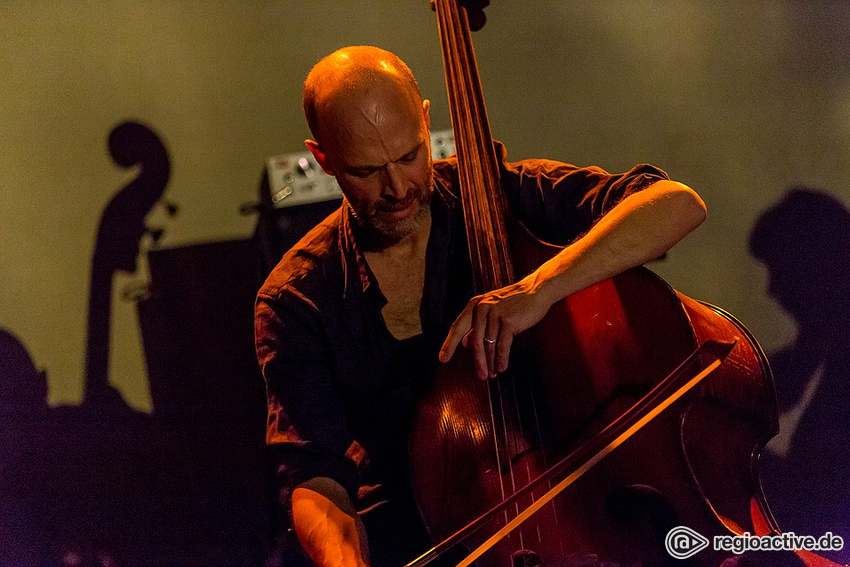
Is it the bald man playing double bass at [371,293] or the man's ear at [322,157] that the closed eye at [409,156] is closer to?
the bald man playing double bass at [371,293]

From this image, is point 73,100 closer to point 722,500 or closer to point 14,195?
point 14,195

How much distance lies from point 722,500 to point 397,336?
623 mm

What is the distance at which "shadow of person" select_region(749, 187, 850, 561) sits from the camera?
198 centimetres

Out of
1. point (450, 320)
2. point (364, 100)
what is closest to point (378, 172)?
point (364, 100)

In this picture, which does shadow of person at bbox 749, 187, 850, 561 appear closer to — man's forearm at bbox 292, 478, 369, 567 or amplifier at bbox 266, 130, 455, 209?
amplifier at bbox 266, 130, 455, 209

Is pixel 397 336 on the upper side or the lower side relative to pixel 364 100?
lower

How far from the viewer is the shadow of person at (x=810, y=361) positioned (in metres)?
1.98

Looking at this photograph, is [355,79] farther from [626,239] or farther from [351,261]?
[626,239]

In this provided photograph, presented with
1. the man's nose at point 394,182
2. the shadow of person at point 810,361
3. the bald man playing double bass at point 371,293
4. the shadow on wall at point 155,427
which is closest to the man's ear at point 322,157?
the bald man playing double bass at point 371,293

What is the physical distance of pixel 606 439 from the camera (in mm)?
913

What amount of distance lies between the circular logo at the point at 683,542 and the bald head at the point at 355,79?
0.74 m

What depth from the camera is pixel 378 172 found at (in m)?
1.24

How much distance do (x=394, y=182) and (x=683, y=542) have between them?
68cm

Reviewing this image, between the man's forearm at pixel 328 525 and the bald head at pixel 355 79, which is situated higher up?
the bald head at pixel 355 79
